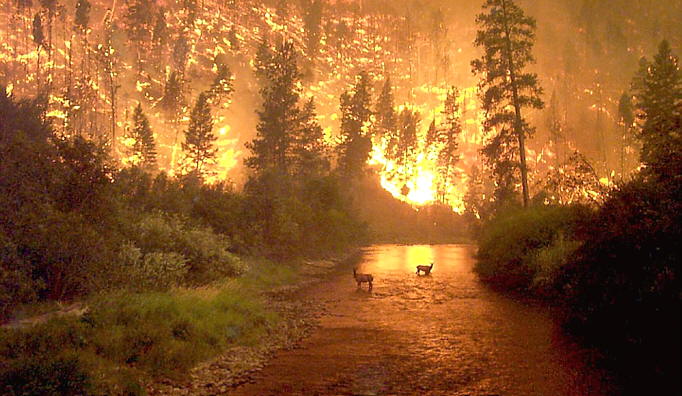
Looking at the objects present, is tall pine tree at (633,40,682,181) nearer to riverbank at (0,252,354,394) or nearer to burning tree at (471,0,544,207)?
burning tree at (471,0,544,207)

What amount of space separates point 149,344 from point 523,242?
22.5 meters

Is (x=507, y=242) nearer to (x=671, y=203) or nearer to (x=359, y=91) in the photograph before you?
(x=671, y=203)

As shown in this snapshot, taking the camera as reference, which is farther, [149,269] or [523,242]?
[523,242]

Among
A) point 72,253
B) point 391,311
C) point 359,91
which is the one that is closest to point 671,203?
point 391,311

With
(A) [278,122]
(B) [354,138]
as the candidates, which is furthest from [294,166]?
(B) [354,138]

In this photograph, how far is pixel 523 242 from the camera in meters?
27.2

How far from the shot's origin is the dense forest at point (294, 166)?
40.2 feet

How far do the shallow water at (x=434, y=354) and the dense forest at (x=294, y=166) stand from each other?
1.62 m

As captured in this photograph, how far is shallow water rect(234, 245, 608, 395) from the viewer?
1120 cm

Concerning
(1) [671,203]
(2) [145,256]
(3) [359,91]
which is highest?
(3) [359,91]

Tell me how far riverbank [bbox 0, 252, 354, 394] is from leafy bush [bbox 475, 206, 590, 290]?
1439cm

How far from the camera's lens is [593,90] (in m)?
125

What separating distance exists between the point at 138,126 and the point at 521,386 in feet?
257

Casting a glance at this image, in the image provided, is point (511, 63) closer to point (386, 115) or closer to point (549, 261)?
point (549, 261)
